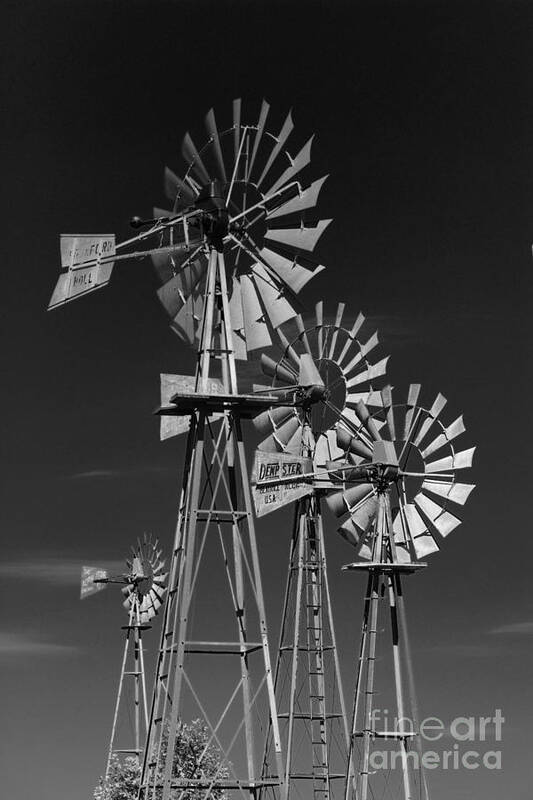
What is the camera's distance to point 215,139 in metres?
18.0

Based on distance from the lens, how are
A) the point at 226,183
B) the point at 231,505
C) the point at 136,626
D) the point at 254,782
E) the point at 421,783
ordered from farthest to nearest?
the point at 136,626, the point at 421,783, the point at 226,183, the point at 231,505, the point at 254,782

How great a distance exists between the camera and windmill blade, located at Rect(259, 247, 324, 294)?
61.8 feet

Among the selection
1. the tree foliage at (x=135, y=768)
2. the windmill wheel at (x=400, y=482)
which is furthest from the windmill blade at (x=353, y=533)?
the tree foliage at (x=135, y=768)

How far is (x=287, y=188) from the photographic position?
1880 cm

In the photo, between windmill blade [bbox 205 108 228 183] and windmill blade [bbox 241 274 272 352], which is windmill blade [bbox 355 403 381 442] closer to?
windmill blade [bbox 241 274 272 352]

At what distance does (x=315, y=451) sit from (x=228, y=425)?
8.94 meters

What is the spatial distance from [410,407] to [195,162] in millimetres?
8974

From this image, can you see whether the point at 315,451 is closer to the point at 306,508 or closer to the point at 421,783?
the point at 306,508

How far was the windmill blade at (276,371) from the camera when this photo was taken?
1030 inches

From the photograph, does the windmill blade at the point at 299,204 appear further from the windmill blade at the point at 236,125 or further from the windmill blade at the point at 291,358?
the windmill blade at the point at 291,358

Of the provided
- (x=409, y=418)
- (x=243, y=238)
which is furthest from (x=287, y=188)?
(x=409, y=418)

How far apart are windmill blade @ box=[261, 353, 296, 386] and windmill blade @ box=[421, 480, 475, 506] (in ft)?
10.9

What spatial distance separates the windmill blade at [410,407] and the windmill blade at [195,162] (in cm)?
869

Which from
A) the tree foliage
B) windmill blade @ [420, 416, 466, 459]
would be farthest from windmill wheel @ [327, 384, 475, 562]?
the tree foliage
